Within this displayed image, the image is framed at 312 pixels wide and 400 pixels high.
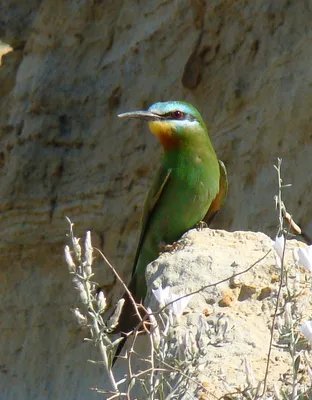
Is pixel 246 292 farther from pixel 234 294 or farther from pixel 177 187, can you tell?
pixel 177 187

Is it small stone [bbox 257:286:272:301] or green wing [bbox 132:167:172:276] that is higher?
small stone [bbox 257:286:272:301]

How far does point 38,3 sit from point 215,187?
10.8ft

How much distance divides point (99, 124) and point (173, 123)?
68.6 inches

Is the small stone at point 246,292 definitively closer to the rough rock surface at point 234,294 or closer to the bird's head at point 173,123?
the rough rock surface at point 234,294

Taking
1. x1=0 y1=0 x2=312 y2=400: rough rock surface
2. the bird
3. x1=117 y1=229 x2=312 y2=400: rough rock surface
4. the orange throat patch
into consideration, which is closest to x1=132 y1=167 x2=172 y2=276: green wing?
the bird

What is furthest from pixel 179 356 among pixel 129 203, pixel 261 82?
pixel 129 203

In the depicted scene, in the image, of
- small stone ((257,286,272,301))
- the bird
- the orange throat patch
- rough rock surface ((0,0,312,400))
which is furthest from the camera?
rough rock surface ((0,0,312,400))

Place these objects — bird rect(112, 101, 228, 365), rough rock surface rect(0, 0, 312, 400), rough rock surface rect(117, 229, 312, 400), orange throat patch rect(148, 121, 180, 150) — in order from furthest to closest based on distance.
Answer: rough rock surface rect(0, 0, 312, 400) → orange throat patch rect(148, 121, 180, 150) → bird rect(112, 101, 228, 365) → rough rock surface rect(117, 229, 312, 400)

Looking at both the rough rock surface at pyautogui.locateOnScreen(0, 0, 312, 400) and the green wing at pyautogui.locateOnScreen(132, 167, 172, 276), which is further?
the rough rock surface at pyautogui.locateOnScreen(0, 0, 312, 400)

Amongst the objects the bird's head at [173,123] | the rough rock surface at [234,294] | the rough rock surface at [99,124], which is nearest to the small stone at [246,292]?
the rough rock surface at [234,294]

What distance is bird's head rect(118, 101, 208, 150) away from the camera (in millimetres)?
4527

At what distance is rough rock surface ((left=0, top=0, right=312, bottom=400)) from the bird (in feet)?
2.11

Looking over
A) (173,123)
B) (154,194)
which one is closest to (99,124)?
(173,123)

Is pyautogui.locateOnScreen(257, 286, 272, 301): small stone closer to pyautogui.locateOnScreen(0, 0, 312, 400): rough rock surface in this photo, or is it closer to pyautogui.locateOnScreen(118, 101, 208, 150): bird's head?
pyautogui.locateOnScreen(118, 101, 208, 150): bird's head
